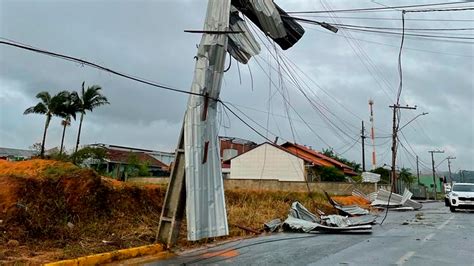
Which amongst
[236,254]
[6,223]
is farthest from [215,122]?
[6,223]

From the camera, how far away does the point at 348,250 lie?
37.1 ft

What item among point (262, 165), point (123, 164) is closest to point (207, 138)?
point (262, 165)

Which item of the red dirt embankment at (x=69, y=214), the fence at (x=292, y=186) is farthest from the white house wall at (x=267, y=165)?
the red dirt embankment at (x=69, y=214)

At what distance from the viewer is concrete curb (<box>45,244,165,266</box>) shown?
8.67 meters

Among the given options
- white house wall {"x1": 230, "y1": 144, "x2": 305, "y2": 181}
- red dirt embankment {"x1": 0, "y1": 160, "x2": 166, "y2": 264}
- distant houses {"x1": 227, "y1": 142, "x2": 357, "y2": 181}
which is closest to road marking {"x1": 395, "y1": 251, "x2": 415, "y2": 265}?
red dirt embankment {"x1": 0, "y1": 160, "x2": 166, "y2": 264}

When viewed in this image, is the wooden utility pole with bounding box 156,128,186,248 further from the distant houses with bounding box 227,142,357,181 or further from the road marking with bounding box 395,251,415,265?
the distant houses with bounding box 227,142,357,181

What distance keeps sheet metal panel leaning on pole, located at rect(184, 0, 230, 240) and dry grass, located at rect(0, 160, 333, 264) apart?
1.41 m

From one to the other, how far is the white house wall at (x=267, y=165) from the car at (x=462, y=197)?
86.5 ft

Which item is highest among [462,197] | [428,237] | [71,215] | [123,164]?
[123,164]

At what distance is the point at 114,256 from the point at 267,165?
47.4m

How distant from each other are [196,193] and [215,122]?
83.5 inches

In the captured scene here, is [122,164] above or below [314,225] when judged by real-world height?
above

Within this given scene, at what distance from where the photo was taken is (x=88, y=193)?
1322 cm

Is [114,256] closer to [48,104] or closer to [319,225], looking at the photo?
[319,225]
